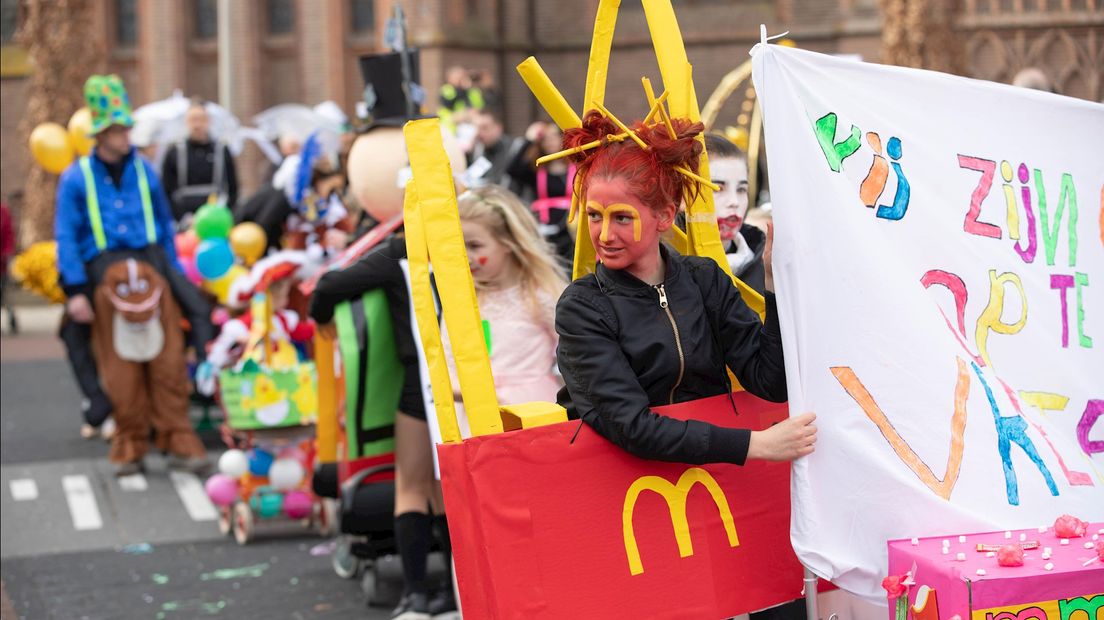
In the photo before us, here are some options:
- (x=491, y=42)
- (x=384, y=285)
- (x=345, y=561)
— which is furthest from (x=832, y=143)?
(x=491, y=42)

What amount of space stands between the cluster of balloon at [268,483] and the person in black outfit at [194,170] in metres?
6.60

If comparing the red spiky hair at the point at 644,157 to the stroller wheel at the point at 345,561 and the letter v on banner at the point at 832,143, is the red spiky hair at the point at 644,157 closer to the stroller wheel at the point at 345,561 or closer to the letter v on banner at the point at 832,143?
the letter v on banner at the point at 832,143

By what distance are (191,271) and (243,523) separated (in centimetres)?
322

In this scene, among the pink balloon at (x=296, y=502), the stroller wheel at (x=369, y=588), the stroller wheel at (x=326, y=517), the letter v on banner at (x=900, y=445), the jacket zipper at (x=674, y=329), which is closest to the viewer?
the letter v on banner at (x=900, y=445)

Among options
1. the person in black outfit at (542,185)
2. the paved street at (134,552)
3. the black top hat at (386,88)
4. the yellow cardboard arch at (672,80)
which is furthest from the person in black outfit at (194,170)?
the yellow cardboard arch at (672,80)

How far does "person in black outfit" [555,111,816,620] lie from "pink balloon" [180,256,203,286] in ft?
23.0

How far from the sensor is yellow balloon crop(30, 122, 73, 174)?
11445 mm

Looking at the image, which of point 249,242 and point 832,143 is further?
point 249,242

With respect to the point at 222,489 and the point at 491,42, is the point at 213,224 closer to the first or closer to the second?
the point at 222,489

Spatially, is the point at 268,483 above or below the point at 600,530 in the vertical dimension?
below

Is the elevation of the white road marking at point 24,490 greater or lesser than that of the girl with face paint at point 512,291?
lesser

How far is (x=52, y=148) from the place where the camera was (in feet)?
37.7

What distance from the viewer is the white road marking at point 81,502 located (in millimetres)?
8305

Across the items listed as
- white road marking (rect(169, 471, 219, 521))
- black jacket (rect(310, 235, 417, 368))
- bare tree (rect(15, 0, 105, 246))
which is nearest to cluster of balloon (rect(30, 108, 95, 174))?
white road marking (rect(169, 471, 219, 521))
